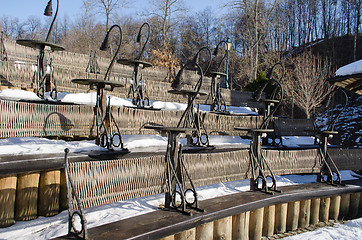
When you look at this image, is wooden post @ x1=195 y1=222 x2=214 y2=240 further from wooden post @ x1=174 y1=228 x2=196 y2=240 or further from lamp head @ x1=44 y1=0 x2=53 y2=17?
lamp head @ x1=44 y1=0 x2=53 y2=17

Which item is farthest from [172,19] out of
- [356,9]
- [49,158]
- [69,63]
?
[356,9]

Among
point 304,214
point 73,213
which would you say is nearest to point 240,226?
point 304,214

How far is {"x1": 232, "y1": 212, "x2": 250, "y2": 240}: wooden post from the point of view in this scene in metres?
3.11

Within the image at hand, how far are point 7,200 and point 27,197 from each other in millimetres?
184

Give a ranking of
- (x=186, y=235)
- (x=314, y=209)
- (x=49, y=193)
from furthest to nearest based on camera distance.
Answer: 1. (x=314, y=209)
2. (x=49, y=193)
3. (x=186, y=235)

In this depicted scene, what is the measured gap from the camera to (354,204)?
4367mm

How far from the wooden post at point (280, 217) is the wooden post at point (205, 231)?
122 cm

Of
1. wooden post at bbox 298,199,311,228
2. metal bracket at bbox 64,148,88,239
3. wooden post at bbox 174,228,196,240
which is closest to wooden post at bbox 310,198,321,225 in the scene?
wooden post at bbox 298,199,311,228

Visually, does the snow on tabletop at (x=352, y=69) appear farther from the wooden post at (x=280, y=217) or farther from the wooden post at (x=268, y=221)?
the wooden post at (x=268, y=221)

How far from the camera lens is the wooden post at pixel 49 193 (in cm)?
300

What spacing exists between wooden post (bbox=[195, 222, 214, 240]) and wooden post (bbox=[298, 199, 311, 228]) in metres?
1.68

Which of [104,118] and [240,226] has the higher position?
[104,118]

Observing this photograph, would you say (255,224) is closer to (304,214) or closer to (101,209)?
(304,214)

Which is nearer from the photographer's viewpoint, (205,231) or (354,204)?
(205,231)
